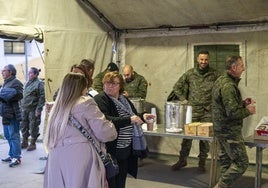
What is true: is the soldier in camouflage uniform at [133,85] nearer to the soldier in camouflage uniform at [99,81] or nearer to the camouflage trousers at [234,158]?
the soldier in camouflage uniform at [99,81]

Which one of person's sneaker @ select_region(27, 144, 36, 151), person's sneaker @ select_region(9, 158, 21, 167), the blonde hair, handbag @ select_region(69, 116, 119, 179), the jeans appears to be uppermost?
the blonde hair

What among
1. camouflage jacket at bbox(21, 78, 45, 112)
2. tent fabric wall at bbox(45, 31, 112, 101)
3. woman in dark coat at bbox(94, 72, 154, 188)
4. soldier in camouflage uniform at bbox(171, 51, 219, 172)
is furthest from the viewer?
camouflage jacket at bbox(21, 78, 45, 112)

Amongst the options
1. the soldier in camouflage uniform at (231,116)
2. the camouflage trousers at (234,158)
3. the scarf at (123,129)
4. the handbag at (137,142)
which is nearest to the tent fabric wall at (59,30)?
the scarf at (123,129)

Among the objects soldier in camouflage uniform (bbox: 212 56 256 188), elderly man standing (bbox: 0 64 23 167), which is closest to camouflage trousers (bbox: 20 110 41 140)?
elderly man standing (bbox: 0 64 23 167)

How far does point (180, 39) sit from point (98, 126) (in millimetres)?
3282

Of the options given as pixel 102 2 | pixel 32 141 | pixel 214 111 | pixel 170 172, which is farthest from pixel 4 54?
pixel 214 111

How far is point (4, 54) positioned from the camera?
48.3ft

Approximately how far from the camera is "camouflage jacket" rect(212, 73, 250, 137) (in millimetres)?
3900

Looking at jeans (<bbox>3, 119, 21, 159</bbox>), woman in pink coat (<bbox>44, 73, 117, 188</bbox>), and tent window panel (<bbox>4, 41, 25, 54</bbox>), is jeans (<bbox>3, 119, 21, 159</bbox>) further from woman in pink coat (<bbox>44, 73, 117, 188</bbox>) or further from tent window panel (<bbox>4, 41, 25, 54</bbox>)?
tent window panel (<bbox>4, 41, 25, 54</bbox>)

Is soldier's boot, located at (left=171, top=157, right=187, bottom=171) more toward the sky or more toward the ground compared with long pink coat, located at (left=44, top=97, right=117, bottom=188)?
more toward the ground

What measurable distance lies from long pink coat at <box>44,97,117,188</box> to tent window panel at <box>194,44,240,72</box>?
304 cm

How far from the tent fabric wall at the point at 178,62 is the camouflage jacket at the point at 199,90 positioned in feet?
1.51

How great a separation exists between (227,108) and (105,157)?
4.87 feet

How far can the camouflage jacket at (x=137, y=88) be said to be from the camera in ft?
18.6
